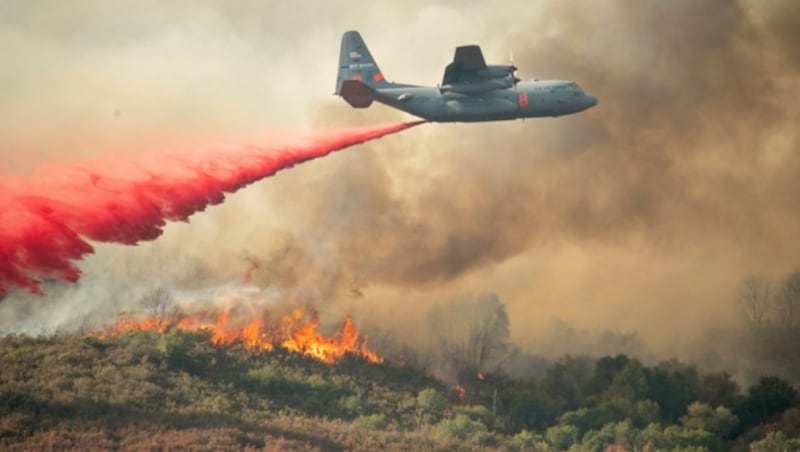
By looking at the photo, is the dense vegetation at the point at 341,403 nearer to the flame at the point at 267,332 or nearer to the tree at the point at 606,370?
the tree at the point at 606,370

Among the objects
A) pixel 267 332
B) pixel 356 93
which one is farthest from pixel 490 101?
pixel 267 332

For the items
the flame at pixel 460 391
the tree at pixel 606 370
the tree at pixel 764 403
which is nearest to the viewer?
the flame at pixel 460 391

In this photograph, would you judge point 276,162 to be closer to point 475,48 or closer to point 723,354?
point 475,48

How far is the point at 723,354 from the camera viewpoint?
100m

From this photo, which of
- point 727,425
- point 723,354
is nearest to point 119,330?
point 727,425

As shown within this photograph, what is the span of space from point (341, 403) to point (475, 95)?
2292 cm

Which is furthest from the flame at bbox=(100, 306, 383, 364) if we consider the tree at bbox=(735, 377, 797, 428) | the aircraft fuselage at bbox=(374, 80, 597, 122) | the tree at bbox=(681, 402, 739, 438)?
the tree at bbox=(735, 377, 797, 428)

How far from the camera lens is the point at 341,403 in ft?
252

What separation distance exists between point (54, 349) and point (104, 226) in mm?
14038

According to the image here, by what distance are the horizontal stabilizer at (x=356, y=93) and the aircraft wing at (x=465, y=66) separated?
16.9 ft

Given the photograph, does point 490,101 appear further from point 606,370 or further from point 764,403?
point 764,403

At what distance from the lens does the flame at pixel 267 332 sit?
8350cm

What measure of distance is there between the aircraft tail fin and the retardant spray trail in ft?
12.2

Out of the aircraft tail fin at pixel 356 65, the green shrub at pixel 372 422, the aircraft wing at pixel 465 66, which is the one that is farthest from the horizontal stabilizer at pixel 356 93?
the green shrub at pixel 372 422
